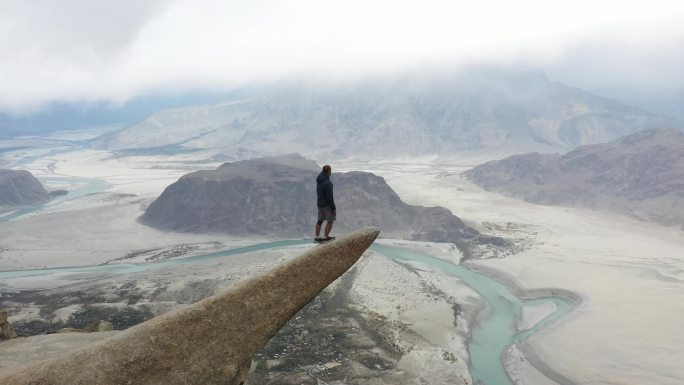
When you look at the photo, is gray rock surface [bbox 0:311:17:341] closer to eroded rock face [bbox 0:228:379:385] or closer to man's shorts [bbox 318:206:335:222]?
eroded rock face [bbox 0:228:379:385]

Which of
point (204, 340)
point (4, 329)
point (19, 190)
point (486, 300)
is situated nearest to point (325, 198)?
point (204, 340)

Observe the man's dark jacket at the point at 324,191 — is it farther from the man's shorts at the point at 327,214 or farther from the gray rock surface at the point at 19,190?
the gray rock surface at the point at 19,190

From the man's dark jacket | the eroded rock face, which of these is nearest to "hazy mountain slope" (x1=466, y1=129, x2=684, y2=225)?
the man's dark jacket

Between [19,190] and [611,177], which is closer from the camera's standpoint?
[611,177]

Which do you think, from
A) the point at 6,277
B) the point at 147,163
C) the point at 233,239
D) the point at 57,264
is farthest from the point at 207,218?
the point at 147,163

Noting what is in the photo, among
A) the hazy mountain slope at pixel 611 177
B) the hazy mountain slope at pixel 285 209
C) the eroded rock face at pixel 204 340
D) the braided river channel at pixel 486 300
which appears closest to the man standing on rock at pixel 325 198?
the eroded rock face at pixel 204 340

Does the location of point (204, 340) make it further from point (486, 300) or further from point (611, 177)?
point (611, 177)
